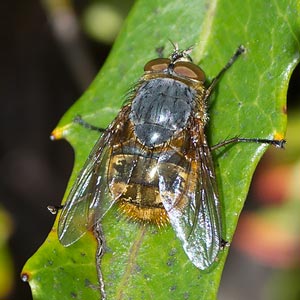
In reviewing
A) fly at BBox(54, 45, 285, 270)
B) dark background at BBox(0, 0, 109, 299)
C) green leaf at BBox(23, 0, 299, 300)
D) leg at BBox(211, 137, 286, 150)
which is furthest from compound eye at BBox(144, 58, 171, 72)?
dark background at BBox(0, 0, 109, 299)

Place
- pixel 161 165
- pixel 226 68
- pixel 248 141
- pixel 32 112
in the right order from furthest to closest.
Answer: pixel 32 112 → pixel 226 68 → pixel 161 165 → pixel 248 141

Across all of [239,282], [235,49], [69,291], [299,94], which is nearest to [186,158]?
[235,49]

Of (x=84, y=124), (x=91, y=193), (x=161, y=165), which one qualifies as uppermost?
(x=84, y=124)

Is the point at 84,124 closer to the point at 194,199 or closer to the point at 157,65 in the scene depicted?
the point at 157,65

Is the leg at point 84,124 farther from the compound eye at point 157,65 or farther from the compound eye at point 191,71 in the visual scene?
the compound eye at point 191,71

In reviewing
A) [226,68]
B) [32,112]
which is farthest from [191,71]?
[32,112]

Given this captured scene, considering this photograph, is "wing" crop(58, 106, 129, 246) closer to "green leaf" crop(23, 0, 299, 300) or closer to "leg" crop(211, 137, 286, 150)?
"green leaf" crop(23, 0, 299, 300)

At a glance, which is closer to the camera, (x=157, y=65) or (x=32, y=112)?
(x=157, y=65)
